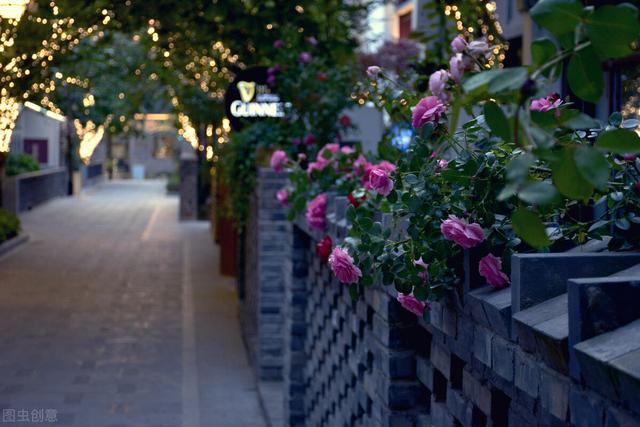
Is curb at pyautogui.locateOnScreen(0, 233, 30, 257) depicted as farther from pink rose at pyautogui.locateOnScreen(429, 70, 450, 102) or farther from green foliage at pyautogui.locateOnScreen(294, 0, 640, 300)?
pink rose at pyautogui.locateOnScreen(429, 70, 450, 102)

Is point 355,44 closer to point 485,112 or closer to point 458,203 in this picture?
point 458,203

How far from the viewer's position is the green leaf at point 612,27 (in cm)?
203

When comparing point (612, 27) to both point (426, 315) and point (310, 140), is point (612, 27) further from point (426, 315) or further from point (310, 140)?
point (310, 140)

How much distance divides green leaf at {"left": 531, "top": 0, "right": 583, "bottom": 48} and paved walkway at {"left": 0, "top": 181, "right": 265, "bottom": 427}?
279 inches

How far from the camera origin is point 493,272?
3.15m

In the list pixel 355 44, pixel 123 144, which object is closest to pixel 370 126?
pixel 355 44

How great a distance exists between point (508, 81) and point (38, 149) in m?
40.3

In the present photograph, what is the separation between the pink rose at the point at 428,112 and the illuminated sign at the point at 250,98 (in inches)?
324

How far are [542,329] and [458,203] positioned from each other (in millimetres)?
906

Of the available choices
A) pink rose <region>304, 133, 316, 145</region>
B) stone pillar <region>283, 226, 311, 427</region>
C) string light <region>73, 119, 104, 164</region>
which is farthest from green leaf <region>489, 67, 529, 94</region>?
string light <region>73, 119, 104, 164</region>

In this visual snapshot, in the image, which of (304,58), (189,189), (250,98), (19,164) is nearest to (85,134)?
(19,164)

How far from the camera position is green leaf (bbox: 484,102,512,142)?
2.09 m

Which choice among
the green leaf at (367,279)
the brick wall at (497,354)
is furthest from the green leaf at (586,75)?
the green leaf at (367,279)

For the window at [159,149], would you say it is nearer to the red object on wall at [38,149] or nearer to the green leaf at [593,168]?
the red object on wall at [38,149]
